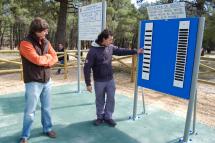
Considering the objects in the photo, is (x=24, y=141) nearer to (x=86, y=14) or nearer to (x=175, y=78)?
(x=175, y=78)

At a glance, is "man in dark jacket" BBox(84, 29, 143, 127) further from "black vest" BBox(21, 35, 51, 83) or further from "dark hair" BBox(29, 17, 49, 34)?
"dark hair" BBox(29, 17, 49, 34)

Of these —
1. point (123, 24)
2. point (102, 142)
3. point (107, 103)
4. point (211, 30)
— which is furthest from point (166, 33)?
point (123, 24)

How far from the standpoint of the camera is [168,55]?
3910 mm

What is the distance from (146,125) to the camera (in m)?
4.42

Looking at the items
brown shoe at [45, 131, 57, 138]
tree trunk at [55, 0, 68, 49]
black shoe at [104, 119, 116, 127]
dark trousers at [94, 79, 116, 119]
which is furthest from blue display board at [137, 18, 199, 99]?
tree trunk at [55, 0, 68, 49]

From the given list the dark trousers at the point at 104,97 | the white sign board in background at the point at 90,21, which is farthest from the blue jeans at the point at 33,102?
the white sign board in background at the point at 90,21

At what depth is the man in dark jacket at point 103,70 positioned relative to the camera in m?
4.15

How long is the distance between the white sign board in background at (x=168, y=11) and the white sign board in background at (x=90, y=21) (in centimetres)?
159

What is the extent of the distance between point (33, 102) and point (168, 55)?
6.43ft

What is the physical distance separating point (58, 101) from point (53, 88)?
1.40 metres

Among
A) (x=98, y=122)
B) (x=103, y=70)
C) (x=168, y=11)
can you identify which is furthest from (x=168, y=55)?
(x=98, y=122)

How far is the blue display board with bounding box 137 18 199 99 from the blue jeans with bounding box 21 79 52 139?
1605mm

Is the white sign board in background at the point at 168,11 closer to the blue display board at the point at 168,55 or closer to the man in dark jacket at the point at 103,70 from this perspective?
the blue display board at the point at 168,55

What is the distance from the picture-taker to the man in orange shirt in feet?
10.9
